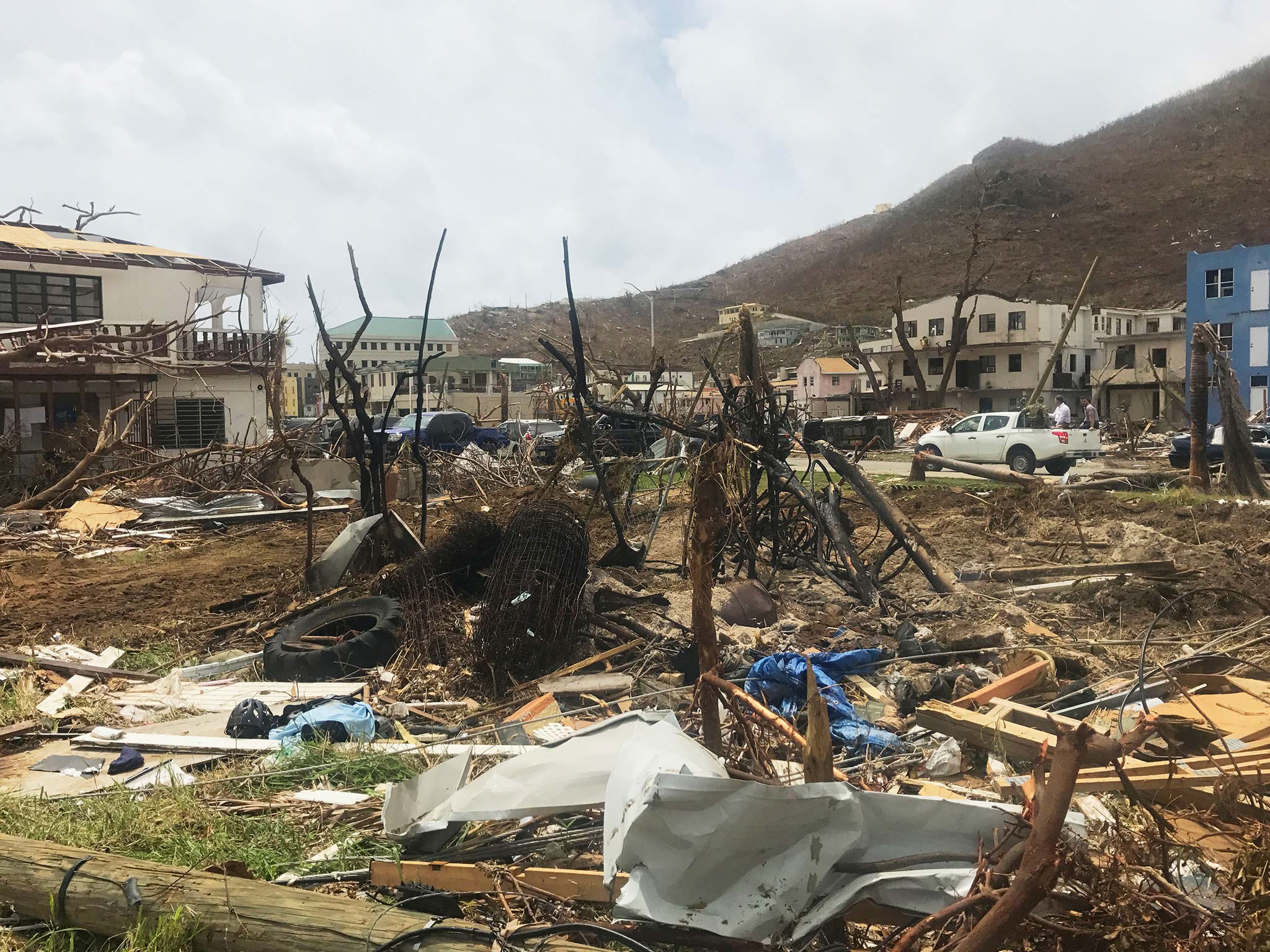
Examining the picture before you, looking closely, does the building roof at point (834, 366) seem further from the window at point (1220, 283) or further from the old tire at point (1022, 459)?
the old tire at point (1022, 459)

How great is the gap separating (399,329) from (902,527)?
82.2 m

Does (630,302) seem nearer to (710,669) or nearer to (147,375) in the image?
(147,375)

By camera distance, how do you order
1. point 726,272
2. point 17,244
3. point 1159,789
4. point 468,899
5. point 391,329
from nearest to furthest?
point 468,899
point 1159,789
point 17,244
point 391,329
point 726,272

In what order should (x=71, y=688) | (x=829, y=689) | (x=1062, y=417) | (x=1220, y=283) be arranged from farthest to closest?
(x=1220, y=283) < (x=1062, y=417) < (x=71, y=688) < (x=829, y=689)

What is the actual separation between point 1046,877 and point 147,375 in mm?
21953

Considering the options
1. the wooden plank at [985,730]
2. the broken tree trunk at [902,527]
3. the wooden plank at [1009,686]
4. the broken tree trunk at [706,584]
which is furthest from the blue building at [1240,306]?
the broken tree trunk at [706,584]

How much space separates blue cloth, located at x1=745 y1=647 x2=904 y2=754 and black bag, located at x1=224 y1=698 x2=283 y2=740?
3.09 m

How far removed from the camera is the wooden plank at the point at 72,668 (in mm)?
7348

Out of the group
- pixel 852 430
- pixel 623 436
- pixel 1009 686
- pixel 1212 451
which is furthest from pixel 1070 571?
pixel 852 430

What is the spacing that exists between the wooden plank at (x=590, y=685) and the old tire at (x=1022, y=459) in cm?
1808

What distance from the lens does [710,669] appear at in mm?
3863

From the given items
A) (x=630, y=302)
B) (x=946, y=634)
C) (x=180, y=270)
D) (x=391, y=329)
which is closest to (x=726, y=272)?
(x=630, y=302)

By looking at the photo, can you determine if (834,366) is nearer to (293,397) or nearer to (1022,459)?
(293,397)

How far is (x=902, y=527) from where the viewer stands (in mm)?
9102
